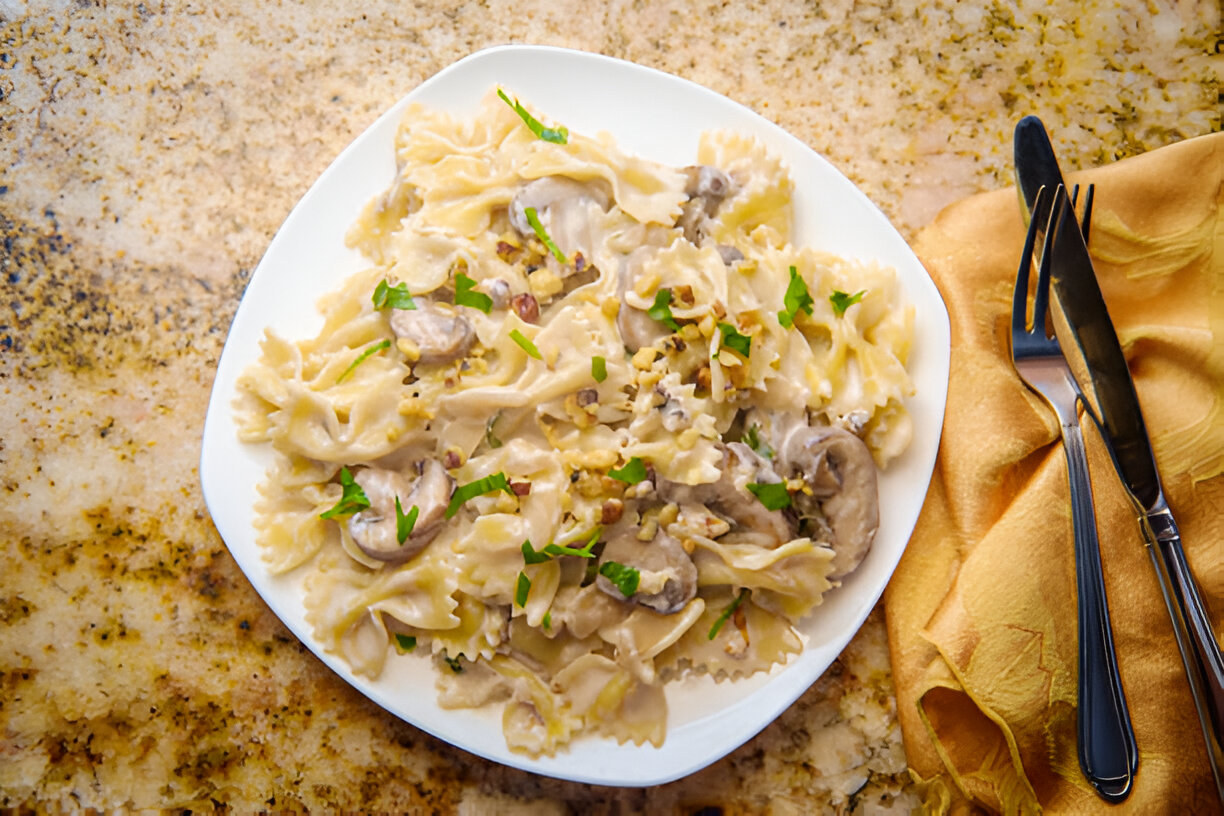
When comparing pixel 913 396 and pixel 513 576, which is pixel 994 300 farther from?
pixel 513 576

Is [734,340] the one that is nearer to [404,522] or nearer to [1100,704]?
[404,522]

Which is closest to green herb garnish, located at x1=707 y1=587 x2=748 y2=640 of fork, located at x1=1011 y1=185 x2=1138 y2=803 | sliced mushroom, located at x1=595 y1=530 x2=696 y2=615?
sliced mushroom, located at x1=595 y1=530 x2=696 y2=615

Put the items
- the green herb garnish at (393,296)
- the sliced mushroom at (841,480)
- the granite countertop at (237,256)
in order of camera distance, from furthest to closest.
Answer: the granite countertop at (237,256) → the green herb garnish at (393,296) → the sliced mushroom at (841,480)

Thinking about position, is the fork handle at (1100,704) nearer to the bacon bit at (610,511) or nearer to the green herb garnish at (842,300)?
the green herb garnish at (842,300)

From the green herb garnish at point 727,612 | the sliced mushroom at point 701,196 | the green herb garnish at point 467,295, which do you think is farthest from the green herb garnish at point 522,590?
the sliced mushroom at point 701,196

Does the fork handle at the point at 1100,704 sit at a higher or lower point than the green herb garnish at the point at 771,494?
lower

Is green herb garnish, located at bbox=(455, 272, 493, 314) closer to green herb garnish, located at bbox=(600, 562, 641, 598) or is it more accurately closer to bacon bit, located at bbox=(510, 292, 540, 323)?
bacon bit, located at bbox=(510, 292, 540, 323)

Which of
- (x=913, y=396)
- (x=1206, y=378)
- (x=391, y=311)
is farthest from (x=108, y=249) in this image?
(x=1206, y=378)

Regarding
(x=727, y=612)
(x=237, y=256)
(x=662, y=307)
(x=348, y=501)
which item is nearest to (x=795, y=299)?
(x=662, y=307)

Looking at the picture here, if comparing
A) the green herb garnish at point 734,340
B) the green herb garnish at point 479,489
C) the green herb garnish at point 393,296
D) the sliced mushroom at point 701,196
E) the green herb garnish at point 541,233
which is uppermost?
the sliced mushroom at point 701,196
